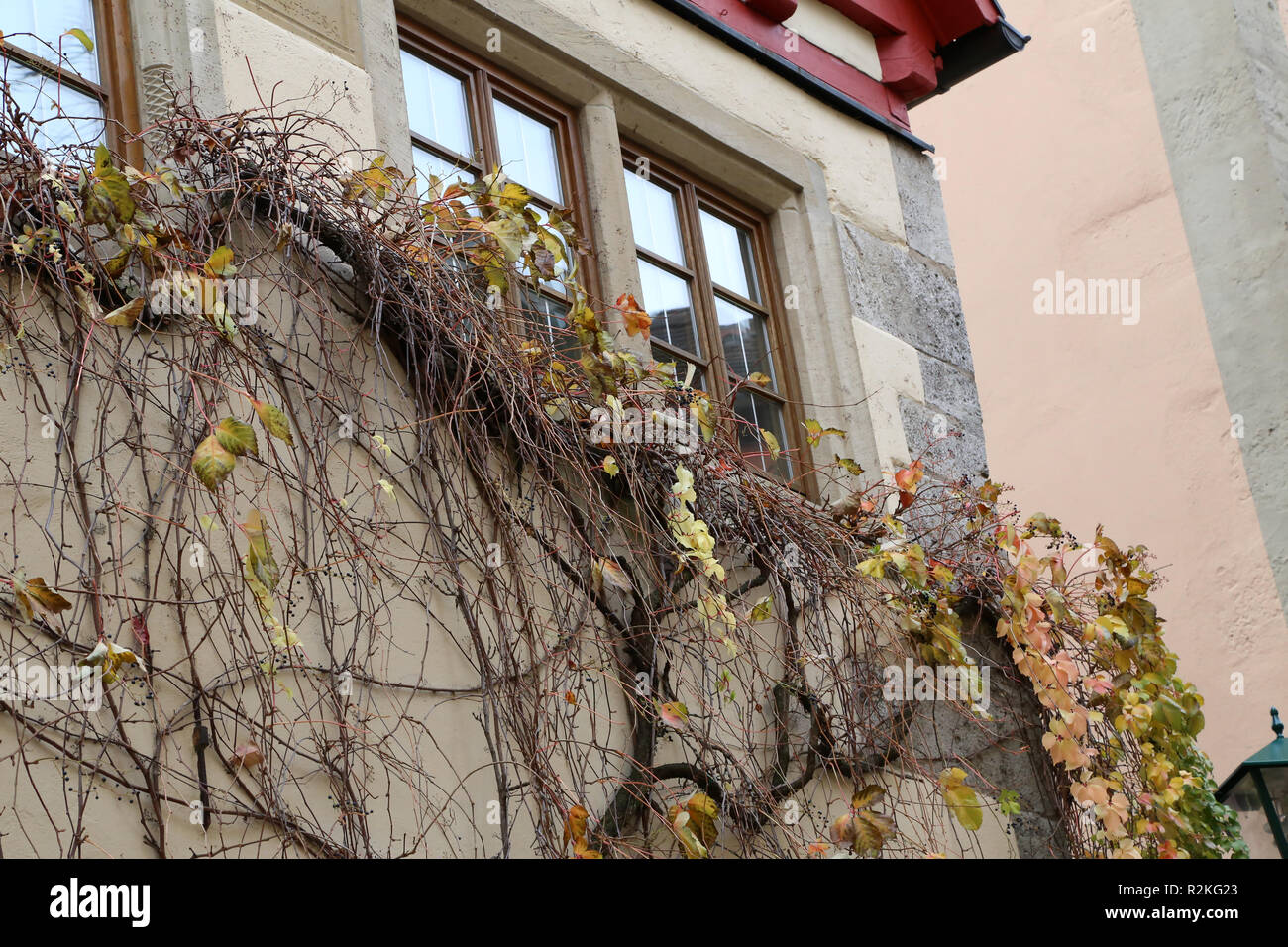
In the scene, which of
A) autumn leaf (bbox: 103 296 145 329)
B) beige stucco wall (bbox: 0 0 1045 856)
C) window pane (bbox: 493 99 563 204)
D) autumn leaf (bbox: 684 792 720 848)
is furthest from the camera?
window pane (bbox: 493 99 563 204)

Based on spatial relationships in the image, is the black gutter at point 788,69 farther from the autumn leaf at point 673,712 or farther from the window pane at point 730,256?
the autumn leaf at point 673,712

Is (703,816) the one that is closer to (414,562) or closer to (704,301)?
(414,562)

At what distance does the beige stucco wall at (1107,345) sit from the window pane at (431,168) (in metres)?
4.85

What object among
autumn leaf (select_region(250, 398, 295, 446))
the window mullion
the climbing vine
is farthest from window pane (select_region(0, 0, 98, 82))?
the window mullion

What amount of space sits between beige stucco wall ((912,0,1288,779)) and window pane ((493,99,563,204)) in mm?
4522

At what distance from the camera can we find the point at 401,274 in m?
3.16

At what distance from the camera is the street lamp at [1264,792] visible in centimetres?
442

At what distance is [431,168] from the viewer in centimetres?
383

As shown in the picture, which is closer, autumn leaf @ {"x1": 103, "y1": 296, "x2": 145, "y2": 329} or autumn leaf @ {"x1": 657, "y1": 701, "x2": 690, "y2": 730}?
autumn leaf @ {"x1": 103, "y1": 296, "x2": 145, "y2": 329}

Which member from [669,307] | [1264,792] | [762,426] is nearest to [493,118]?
[669,307]

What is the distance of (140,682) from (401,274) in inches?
40.6

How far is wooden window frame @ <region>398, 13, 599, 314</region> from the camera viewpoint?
3898mm

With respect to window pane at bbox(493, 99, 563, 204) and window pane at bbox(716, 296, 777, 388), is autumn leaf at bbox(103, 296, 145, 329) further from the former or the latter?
window pane at bbox(716, 296, 777, 388)

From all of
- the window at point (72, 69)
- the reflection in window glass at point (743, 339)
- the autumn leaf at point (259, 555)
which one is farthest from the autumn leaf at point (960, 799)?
the window at point (72, 69)
